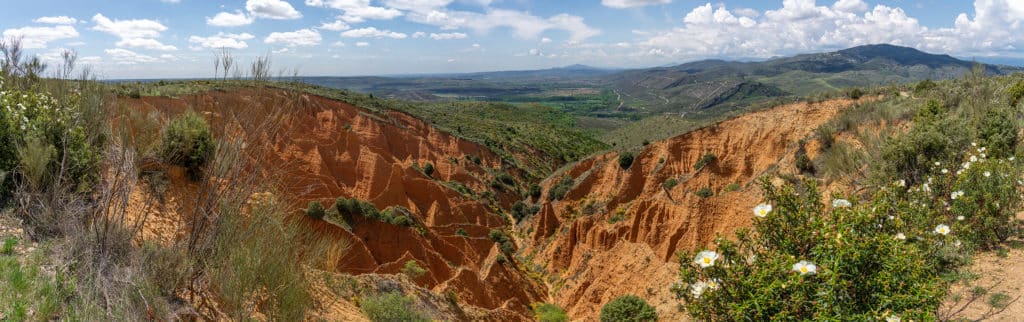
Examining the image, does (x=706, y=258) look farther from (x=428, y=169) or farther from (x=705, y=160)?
(x=428, y=169)

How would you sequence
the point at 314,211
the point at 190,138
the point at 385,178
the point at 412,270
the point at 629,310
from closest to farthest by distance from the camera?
the point at 190,138
the point at 629,310
the point at 314,211
the point at 412,270
the point at 385,178

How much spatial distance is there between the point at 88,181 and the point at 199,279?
3775mm

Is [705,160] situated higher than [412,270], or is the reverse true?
[705,160]

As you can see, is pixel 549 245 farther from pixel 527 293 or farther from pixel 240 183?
pixel 240 183

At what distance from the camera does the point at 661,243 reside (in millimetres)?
26688

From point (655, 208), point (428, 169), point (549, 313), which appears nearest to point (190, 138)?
point (549, 313)

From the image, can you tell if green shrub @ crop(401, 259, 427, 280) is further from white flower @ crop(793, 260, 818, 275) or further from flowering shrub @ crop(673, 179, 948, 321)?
white flower @ crop(793, 260, 818, 275)

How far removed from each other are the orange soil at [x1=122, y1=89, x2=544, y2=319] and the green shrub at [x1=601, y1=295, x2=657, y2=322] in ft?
14.2

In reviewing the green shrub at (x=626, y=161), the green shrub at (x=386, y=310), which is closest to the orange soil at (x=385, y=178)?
the green shrub at (x=386, y=310)

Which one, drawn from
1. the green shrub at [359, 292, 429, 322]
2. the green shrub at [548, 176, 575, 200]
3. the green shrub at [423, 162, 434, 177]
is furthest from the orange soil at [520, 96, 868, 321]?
the green shrub at [423, 162, 434, 177]

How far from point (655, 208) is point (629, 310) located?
34.3ft

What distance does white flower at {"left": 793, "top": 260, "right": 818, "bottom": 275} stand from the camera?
4.52 meters

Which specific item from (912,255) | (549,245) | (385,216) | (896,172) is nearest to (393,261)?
(385,216)

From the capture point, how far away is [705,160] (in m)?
35.7
